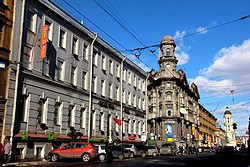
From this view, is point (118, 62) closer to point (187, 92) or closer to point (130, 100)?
point (130, 100)

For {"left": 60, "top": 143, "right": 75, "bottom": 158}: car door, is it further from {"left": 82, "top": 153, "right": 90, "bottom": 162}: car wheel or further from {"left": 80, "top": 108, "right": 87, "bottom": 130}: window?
{"left": 80, "top": 108, "right": 87, "bottom": 130}: window

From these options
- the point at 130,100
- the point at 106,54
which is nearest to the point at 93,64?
the point at 106,54

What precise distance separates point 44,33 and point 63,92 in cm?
625

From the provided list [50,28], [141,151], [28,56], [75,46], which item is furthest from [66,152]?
[141,151]

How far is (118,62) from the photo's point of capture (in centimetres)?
4344

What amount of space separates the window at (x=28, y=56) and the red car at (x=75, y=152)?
7.17 meters

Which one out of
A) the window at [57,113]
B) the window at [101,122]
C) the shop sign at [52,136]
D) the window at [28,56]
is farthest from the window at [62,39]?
the window at [101,122]

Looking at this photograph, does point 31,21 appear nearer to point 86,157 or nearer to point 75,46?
point 75,46

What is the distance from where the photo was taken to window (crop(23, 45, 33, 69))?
25.7m

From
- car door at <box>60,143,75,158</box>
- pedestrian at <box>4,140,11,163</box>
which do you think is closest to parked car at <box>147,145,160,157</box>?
car door at <box>60,143,75,158</box>

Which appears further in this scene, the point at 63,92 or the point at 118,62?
the point at 118,62

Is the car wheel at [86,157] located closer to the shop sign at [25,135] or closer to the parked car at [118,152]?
the shop sign at [25,135]

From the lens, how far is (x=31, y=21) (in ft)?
87.9

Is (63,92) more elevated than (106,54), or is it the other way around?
(106,54)
